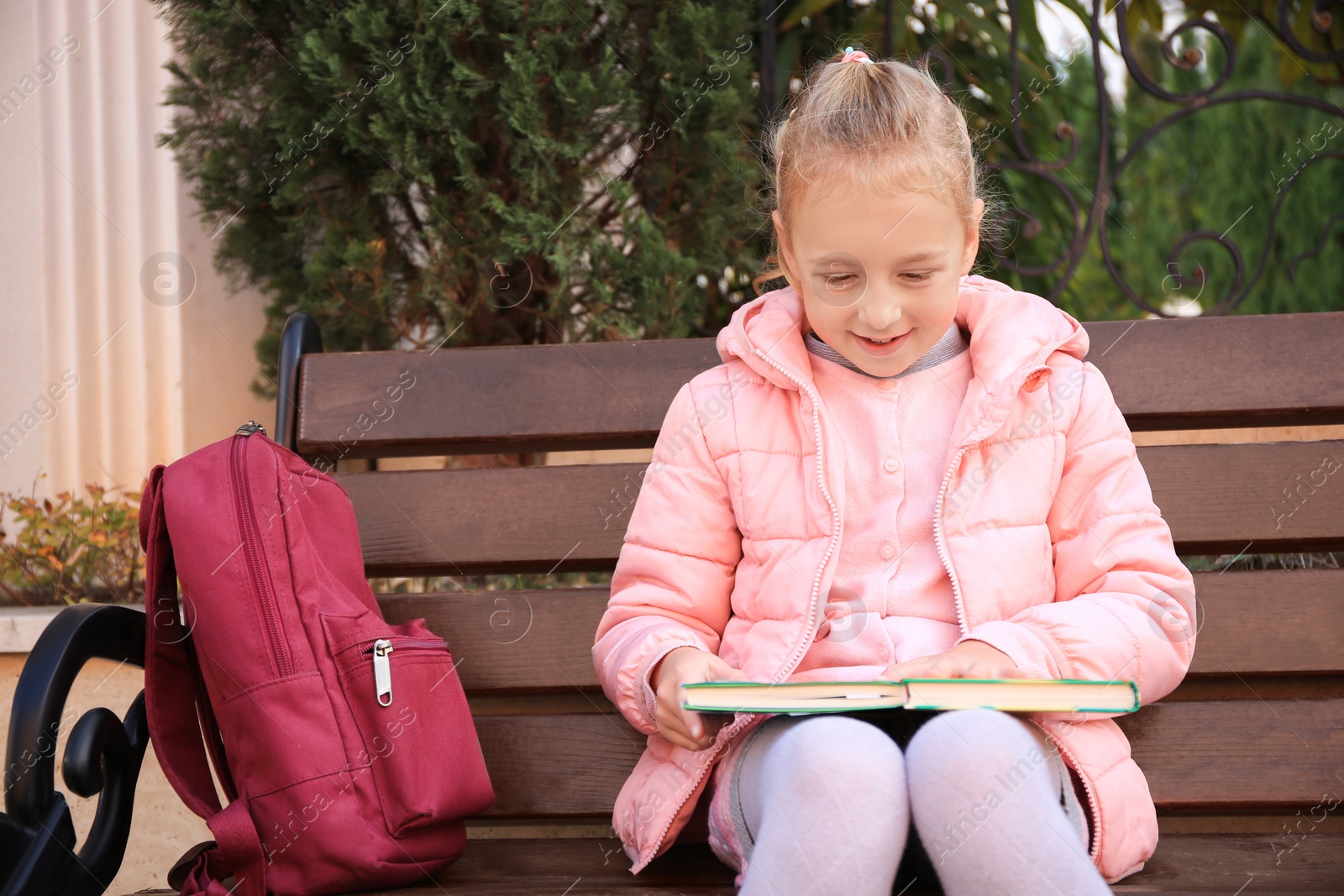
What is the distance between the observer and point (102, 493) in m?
2.72

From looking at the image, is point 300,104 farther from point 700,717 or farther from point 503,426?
point 700,717

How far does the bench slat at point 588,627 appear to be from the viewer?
180 cm

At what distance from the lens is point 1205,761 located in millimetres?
1767

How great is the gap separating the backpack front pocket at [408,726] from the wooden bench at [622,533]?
0.47 feet

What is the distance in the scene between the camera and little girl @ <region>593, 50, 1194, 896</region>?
1.43 meters

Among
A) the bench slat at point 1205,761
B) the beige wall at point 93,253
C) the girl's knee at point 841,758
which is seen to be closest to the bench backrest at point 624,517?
the bench slat at point 1205,761

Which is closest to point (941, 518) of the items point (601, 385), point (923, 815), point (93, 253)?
point (923, 815)

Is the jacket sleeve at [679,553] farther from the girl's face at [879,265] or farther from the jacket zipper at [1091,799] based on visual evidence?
the jacket zipper at [1091,799]

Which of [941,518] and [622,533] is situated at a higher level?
[941,518]

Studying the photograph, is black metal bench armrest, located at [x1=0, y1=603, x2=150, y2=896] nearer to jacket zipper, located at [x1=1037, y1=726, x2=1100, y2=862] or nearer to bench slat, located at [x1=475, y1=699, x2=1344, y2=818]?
bench slat, located at [x1=475, y1=699, x2=1344, y2=818]

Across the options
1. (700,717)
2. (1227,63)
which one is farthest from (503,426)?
(1227,63)

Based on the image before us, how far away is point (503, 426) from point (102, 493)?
1260mm

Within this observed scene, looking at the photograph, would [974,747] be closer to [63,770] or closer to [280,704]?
[280,704]

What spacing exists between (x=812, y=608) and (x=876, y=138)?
0.61 meters
